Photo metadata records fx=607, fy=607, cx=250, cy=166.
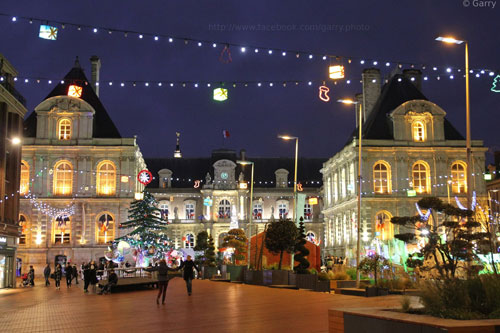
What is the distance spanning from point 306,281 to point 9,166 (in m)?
18.9

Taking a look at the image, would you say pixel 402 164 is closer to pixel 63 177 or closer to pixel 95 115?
pixel 95 115

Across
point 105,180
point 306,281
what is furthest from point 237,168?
point 306,281

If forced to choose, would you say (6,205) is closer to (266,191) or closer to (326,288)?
(326,288)

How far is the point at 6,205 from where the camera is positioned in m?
33.7

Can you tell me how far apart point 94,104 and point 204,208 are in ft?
72.2

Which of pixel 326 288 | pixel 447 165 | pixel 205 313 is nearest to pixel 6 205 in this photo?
pixel 326 288

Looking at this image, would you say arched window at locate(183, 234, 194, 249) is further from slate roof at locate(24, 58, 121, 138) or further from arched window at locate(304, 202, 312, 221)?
slate roof at locate(24, 58, 121, 138)

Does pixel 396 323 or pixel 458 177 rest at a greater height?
pixel 458 177

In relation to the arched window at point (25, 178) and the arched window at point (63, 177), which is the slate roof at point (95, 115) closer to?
the arched window at point (25, 178)

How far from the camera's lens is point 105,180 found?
187ft

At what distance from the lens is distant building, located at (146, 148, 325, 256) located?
75.3 metres

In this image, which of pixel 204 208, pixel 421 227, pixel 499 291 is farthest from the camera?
pixel 204 208

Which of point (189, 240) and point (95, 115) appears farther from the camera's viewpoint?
point (189, 240)

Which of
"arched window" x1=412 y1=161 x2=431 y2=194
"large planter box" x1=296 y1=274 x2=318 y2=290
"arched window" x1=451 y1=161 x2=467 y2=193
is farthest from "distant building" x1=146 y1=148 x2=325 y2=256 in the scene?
"large planter box" x1=296 y1=274 x2=318 y2=290
